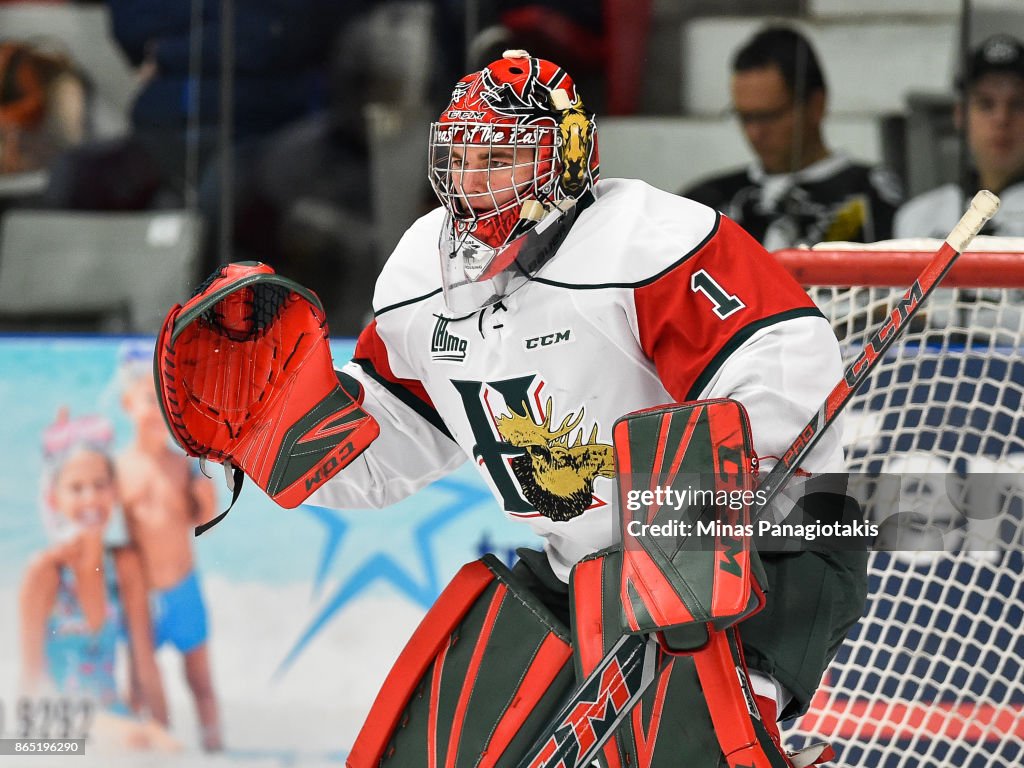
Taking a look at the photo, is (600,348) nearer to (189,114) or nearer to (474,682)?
(474,682)

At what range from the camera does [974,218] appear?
1.52m

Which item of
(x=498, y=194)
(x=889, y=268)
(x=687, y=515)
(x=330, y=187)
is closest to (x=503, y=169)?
(x=498, y=194)

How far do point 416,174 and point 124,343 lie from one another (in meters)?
0.87

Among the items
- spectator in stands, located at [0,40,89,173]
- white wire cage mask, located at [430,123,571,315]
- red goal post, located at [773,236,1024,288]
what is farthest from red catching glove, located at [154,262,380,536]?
spectator in stands, located at [0,40,89,173]

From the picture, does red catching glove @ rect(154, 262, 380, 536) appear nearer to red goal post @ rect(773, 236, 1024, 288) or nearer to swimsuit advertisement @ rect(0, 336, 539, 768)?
red goal post @ rect(773, 236, 1024, 288)

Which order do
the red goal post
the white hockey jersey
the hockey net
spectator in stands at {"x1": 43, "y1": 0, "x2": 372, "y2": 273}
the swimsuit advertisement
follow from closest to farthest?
1. the white hockey jersey
2. the red goal post
3. the hockey net
4. the swimsuit advertisement
5. spectator in stands at {"x1": 43, "y1": 0, "x2": 372, "y2": 273}

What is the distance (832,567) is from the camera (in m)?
1.72

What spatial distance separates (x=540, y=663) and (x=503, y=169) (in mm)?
617

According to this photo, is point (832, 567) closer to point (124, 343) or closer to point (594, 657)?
point (594, 657)

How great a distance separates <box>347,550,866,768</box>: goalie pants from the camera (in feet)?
5.46

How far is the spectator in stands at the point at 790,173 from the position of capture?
3.51 meters

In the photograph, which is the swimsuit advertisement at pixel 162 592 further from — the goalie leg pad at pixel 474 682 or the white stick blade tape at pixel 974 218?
the white stick blade tape at pixel 974 218

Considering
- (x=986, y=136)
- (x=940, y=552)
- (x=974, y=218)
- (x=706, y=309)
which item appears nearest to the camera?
(x=974, y=218)

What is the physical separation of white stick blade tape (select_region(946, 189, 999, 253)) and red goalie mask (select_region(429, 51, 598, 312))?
465mm
